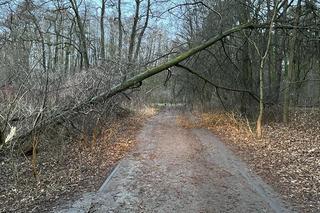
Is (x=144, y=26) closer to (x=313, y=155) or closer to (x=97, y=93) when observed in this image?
(x=97, y=93)

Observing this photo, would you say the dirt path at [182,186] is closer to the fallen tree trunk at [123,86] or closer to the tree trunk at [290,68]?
the fallen tree trunk at [123,86]

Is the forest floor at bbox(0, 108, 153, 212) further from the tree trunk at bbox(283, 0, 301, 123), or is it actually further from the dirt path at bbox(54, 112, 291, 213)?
the tree trunk at bbox(283, 0, 301, 123)

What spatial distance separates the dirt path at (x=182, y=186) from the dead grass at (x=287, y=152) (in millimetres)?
408

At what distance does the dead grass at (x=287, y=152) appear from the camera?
7.53 metres

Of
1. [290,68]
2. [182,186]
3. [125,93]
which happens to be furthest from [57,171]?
[290,68]

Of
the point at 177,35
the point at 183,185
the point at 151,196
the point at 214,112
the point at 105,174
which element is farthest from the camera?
the point at 177,35

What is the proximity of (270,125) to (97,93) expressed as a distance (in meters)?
8.75

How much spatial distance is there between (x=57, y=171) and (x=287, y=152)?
22.2ft

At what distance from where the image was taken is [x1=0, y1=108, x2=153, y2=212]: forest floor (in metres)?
7.69

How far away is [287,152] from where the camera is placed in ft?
36.1

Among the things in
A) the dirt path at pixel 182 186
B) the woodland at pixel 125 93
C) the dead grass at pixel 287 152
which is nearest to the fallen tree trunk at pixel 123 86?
the woodland at pixel 125 93

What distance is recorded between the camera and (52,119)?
10875 millimetres

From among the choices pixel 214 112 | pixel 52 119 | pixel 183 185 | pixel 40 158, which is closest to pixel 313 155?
pixel 183 185

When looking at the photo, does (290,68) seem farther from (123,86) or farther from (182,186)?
(182,186)
